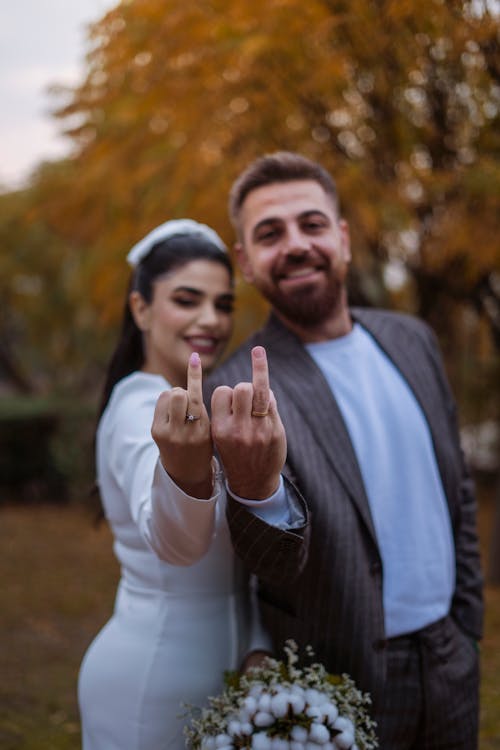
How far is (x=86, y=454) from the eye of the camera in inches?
468

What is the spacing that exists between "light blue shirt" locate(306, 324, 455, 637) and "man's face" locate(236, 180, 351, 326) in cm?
15

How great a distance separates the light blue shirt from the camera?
219 centimetres

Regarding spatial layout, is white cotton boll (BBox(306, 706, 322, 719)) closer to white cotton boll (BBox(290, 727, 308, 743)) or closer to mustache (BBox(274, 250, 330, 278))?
white cotton boll (BBox(290, 727, 308, 743))

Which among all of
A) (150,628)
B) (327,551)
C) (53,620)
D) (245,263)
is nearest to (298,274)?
(245,263)

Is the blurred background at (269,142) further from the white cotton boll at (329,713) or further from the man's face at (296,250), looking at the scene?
the white cotton boll at (329,713)

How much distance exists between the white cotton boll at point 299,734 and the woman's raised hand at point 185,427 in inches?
22.2

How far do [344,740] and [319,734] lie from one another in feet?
0.24

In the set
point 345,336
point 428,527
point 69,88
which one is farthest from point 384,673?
point 69,88

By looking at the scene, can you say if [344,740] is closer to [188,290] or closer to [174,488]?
[174,488]

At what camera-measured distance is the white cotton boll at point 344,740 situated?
5.20ft

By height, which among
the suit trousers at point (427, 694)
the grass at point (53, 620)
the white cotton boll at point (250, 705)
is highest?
the white cotton boll at point (250, 705)

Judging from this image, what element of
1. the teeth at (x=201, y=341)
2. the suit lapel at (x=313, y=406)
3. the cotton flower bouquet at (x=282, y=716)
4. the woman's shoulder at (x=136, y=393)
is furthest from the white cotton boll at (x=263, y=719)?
the teeth at (x=201, y=341)

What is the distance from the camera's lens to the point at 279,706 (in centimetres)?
158

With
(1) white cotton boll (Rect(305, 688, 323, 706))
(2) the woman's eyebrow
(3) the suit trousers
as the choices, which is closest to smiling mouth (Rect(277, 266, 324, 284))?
(2) the woman's eyebrow
